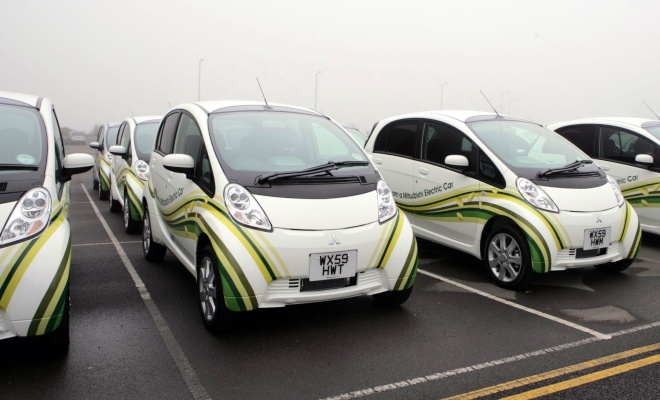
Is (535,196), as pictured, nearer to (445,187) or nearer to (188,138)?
(445,187)

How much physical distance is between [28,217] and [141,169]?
4.54m

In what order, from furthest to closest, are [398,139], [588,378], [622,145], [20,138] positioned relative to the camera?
[622,145]
[398,139]
[20,138]
[588,378]

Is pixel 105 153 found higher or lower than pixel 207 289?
higher

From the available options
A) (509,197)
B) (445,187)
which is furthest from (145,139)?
(509,197)

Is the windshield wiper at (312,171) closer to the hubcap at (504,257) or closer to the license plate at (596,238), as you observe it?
the hubcap at (504,257)

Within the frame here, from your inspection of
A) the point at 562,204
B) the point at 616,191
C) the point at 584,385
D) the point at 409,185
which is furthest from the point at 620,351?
the point at 409,185

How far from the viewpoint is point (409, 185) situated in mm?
6793

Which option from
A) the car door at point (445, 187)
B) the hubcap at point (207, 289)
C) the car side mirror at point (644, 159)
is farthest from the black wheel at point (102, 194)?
the car side mirror at point (644, 159)

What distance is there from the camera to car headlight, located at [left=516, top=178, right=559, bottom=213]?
5253 millimetres

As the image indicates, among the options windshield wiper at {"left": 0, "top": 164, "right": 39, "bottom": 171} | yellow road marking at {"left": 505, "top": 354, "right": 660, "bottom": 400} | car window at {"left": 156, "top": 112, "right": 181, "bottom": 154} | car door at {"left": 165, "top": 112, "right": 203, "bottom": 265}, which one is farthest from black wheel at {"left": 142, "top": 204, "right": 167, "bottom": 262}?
yellow road marking at {"left": 505, "top": 354, "right": 660, "bottom": 400}

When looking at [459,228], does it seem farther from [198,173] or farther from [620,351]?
[198,173]

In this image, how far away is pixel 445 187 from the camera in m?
6.20

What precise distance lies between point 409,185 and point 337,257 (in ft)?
10.1

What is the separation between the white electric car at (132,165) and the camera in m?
7.63
